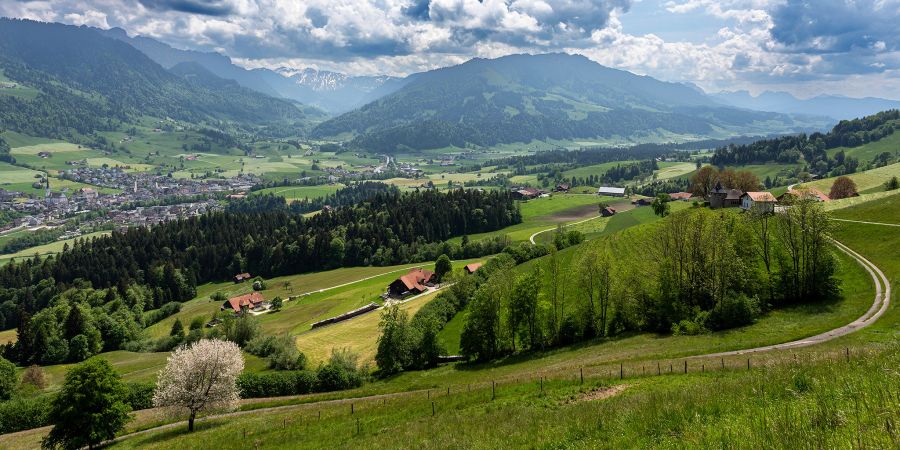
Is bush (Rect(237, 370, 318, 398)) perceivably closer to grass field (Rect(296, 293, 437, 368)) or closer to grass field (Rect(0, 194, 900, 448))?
grass field (Rect(0, 194, 900, 448))

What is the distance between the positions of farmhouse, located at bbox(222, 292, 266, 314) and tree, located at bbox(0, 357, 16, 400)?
4720 centimetres

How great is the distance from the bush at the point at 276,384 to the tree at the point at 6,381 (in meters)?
35.5

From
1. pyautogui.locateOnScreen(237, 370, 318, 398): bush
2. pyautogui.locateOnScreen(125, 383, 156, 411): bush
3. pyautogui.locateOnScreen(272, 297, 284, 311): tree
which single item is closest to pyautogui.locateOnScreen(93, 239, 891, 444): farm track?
pyautogui.locateOnScreen(237, 370, 318, 398): bush

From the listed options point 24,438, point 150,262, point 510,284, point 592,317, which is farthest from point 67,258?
point 592,317

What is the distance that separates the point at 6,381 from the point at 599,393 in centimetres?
7753

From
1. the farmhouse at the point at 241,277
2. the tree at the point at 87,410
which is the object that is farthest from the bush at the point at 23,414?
the farmhouse at the point at 241,277

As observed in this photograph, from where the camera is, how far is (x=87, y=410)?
3712 cm

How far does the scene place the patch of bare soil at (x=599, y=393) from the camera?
25.9m

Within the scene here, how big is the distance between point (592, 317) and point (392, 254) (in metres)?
107

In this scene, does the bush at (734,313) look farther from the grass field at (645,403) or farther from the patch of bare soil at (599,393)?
the patch of bare soil at (599,393)

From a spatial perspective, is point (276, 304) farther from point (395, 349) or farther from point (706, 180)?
point (706, 180)

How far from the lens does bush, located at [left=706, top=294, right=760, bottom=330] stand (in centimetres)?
4759

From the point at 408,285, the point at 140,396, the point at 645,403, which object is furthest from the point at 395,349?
the point at 408,285

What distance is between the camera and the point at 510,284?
5950 centimetres
